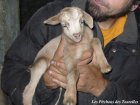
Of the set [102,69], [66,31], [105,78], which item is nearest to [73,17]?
[66,31]

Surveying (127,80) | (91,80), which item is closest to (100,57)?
(91,80)

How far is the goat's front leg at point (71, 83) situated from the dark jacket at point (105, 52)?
17.5 inches

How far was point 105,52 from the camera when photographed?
4.24 metres

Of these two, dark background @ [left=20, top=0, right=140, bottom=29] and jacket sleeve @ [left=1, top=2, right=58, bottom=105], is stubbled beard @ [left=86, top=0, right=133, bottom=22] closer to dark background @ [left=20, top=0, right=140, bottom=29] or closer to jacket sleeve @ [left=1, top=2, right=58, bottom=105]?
jacket sleeve @ [left=1, top=2, right=58, bottom=105]

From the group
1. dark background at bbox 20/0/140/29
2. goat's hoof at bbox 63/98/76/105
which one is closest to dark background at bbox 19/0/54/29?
dark background at bbox 20/0/140/29

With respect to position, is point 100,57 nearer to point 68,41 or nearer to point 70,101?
point 68,41

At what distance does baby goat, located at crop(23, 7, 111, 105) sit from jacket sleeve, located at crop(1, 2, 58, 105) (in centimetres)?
19

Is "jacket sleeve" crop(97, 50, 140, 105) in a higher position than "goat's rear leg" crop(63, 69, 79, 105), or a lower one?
lower

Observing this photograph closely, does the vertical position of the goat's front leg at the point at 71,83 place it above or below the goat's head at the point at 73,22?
below

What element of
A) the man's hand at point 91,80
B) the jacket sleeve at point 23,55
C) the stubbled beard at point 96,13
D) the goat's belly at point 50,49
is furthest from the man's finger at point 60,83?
the stubbled beard at point 96,13

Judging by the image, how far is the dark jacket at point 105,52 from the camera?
423cm

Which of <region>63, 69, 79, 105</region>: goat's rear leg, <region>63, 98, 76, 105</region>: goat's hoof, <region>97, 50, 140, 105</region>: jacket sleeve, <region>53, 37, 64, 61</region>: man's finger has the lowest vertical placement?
<region>97, 50, 140, 105</region>: jacket sleeve

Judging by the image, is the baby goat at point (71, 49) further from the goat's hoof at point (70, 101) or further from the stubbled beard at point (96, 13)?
the stubbled beard at point (96, 13)

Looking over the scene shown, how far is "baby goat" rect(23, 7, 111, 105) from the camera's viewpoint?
368cm
